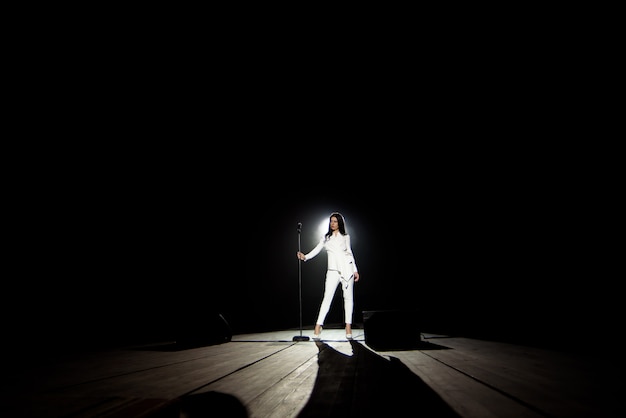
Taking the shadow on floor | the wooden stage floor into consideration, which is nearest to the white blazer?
the wooden stage floor

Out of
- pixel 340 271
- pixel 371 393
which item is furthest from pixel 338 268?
pixel 371 393

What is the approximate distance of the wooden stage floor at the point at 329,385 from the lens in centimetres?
119

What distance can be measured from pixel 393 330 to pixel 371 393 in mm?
1616

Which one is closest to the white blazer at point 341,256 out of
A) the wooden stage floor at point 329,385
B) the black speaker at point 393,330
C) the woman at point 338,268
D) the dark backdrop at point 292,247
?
the woman at point 338,268

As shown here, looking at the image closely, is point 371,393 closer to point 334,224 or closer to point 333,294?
point 333,294

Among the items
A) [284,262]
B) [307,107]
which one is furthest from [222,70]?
[284,262]

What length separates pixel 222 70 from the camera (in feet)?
17.3

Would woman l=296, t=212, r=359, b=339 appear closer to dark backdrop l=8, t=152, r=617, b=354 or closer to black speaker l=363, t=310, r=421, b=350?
black speaker l=363, t=310, r=421, b=350

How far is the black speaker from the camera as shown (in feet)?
9.50

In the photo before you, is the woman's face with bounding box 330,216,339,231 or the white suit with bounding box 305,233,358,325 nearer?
the white suit with bounding box 305,233,358,325

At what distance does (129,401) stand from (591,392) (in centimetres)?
187

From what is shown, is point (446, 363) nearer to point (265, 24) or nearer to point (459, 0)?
point (459, 0)

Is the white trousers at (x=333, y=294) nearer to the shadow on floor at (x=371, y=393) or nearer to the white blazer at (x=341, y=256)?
the white blazer at (x=341, y=256)

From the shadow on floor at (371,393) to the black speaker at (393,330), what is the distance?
790 mm
